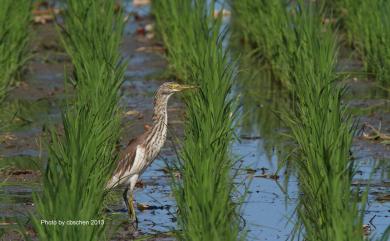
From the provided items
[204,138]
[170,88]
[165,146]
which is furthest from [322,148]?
[165,146]

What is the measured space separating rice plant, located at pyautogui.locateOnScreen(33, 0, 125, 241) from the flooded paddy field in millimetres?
305

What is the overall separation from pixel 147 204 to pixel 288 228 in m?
1.13

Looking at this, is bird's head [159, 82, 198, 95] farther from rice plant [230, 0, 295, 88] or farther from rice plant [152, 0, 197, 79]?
rice plant [230, 0, 295, 88]

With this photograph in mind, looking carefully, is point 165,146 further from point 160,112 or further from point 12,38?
point 12,38

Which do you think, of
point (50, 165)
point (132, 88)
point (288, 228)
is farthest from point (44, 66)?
point (50, 165)

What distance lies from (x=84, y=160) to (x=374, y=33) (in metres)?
4.97

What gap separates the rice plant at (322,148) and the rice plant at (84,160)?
3.53 feet

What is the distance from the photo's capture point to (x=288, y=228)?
7.61m

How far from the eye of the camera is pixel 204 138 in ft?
24.2

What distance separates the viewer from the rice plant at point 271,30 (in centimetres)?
1120

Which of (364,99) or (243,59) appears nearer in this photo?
(364,99)

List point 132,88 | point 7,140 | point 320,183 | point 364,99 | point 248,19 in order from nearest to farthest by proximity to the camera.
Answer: point 320,183 < point 7,140 < point 364,99 < point 132,88 < point 248,19

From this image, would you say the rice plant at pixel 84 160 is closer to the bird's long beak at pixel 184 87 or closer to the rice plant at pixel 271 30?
the bird's long beak at pixel 184 87

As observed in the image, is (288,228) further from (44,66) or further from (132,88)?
(44,66)
